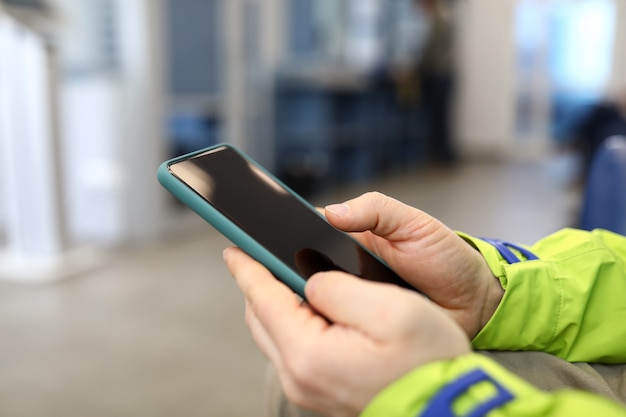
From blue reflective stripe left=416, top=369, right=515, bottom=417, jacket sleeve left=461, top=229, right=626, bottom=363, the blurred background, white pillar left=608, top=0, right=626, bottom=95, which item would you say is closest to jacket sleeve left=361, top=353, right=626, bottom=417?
blue reflective stripe left=416, top=369, right=515, bottom=417

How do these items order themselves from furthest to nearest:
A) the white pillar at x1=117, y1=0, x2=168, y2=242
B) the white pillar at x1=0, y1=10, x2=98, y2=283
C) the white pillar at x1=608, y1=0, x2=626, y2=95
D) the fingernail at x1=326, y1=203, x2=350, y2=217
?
the white pillar at x1=608, y1=0, x2=626, y2=95 < the white pillar at x1=117, y1=0, x2=168, y2=242 < the white pillar at x1=0, y1=10, x2=98, y2=283 < the fingernail at x1=326, y1=203, x2=350, y2=217

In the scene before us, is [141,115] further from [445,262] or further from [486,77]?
[486,77]

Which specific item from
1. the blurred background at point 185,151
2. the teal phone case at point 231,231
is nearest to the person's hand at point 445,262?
the teal phone case at point 231,231

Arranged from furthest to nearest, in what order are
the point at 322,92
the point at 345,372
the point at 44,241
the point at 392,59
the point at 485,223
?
the point at 392,59 → the point at 322,92 → the point at 485,223 → the point at 44,241 → the point at 345,372

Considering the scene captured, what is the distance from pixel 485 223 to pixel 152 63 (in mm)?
1876

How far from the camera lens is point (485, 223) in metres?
3.31

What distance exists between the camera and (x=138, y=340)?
1.83 m

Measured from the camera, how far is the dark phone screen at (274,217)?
2.00 feet

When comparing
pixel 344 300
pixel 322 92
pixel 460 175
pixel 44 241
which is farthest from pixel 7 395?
pixel 460 175

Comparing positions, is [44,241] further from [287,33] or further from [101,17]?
[287,33]

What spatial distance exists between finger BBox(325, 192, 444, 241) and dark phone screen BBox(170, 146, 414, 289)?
33 mm

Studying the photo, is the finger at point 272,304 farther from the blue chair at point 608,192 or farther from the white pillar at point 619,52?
the white pillar at point 619,52

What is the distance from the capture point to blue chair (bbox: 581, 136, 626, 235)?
106 cm

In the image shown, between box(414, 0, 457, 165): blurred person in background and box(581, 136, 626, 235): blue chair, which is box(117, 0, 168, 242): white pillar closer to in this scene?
box(581, 136, 626, 235): blue chair
